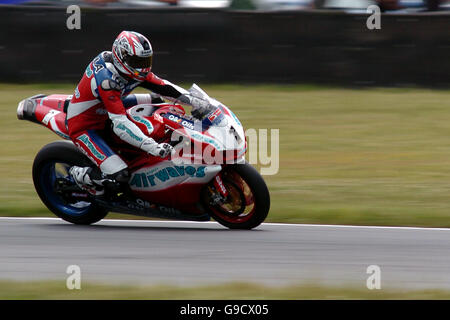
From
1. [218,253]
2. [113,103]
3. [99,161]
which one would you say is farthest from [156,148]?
[218,253]

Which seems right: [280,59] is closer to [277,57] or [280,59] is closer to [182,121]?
[277,57]

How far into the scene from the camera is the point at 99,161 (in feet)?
23.4

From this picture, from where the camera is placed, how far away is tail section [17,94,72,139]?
7.44 m

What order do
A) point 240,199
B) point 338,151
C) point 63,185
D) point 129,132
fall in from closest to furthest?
1. point 129,132
2. point 240,199
3. point 63,185
4. point 338,151

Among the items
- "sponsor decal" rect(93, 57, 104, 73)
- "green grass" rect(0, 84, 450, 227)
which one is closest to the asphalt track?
"green grass" rect(0, 84, 450, 227)

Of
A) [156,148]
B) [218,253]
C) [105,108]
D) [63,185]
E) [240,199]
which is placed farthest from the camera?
[63,185]

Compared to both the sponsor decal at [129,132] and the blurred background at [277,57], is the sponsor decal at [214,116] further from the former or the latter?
the blurred background at [277,57]

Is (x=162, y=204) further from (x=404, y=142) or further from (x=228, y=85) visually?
(x=228, y=85)

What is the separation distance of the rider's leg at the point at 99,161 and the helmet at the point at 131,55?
651 mm

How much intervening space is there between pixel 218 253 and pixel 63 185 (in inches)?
70.7

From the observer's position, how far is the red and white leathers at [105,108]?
270 inches

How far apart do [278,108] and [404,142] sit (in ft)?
7.70

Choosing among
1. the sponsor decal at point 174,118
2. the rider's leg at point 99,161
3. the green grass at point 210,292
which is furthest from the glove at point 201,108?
the green grass at point 210,292
